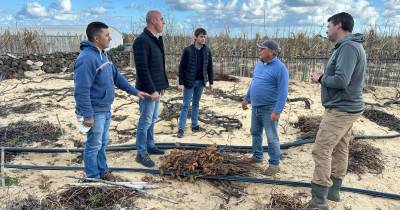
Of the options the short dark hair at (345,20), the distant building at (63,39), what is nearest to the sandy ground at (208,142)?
the short dark hair at (345,20)

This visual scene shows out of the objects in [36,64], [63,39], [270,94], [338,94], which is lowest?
[36,64]

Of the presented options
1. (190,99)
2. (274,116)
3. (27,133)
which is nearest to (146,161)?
(190,99)

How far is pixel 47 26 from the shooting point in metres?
19.2

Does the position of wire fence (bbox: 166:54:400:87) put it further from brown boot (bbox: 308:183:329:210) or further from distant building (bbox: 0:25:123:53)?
brown boot (bbox: 308:183:329:210)

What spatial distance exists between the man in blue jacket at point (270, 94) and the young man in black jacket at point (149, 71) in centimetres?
116

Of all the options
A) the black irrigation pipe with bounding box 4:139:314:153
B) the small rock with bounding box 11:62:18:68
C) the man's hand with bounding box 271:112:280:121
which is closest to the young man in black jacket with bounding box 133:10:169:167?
the black irrigation pipe with bounding box 4:139:314:153

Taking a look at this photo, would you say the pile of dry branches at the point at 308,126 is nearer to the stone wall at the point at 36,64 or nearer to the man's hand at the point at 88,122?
the man's hand at the point at 88,122

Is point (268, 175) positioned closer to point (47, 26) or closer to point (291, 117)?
point (291, 117)

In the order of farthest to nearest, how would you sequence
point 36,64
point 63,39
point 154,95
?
point 63,39, point 36,64, point 154,95

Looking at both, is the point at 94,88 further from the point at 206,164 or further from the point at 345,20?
the point at 345,20

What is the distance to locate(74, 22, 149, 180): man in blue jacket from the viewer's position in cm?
355

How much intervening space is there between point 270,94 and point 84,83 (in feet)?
6.69

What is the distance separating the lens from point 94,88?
12.3 ft

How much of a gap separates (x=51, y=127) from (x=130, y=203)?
120 inches
